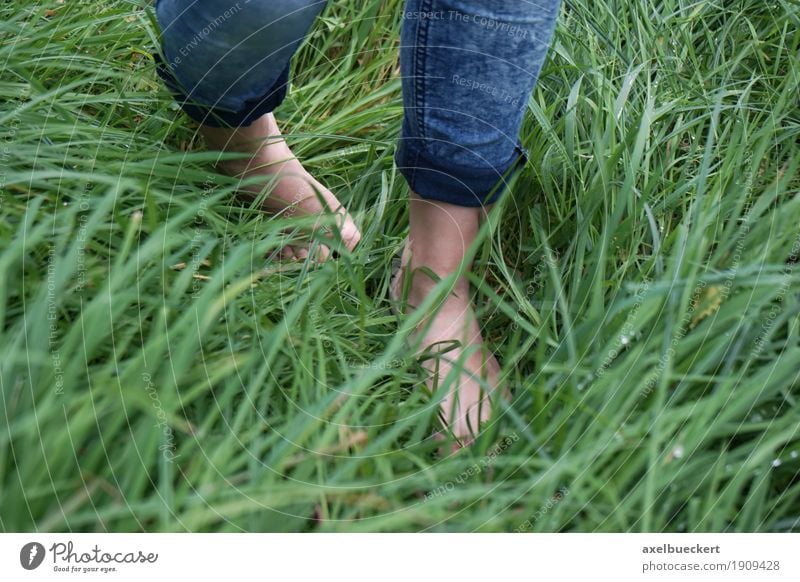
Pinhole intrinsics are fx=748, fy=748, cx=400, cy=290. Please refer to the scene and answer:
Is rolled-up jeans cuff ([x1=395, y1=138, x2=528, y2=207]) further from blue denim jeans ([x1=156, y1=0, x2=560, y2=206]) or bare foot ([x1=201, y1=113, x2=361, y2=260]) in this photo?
bare foot ([x1=201, y1=113, x2=361, y2=260])

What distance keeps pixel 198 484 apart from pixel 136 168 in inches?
13.3

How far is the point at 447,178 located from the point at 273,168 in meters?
0.27

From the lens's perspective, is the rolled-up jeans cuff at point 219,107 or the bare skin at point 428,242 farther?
the rolled-up jeans cuff at point 219,107

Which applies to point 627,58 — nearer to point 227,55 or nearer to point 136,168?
point 227,55

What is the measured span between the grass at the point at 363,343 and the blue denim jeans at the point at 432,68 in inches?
3.8

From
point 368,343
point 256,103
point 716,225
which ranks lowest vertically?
point 368,343

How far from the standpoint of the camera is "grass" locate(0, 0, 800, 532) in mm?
517

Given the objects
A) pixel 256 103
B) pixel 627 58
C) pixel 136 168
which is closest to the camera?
pixel 136 168

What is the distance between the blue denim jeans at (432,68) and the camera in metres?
0.67

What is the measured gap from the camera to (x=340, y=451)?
22.5 inches

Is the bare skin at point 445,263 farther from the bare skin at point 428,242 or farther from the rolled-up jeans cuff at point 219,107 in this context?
the rolled-up jeans cuff at point 219,107

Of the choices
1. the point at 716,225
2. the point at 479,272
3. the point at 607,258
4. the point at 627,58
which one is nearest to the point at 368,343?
the point at 479,272

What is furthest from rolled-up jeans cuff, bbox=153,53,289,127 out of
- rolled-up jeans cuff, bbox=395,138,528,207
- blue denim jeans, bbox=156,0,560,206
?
rolled-up jeans cuff, bbox=395,138,528,207

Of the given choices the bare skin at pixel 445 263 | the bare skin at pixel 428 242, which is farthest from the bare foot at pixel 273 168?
the bare skin at pixel 445 263
